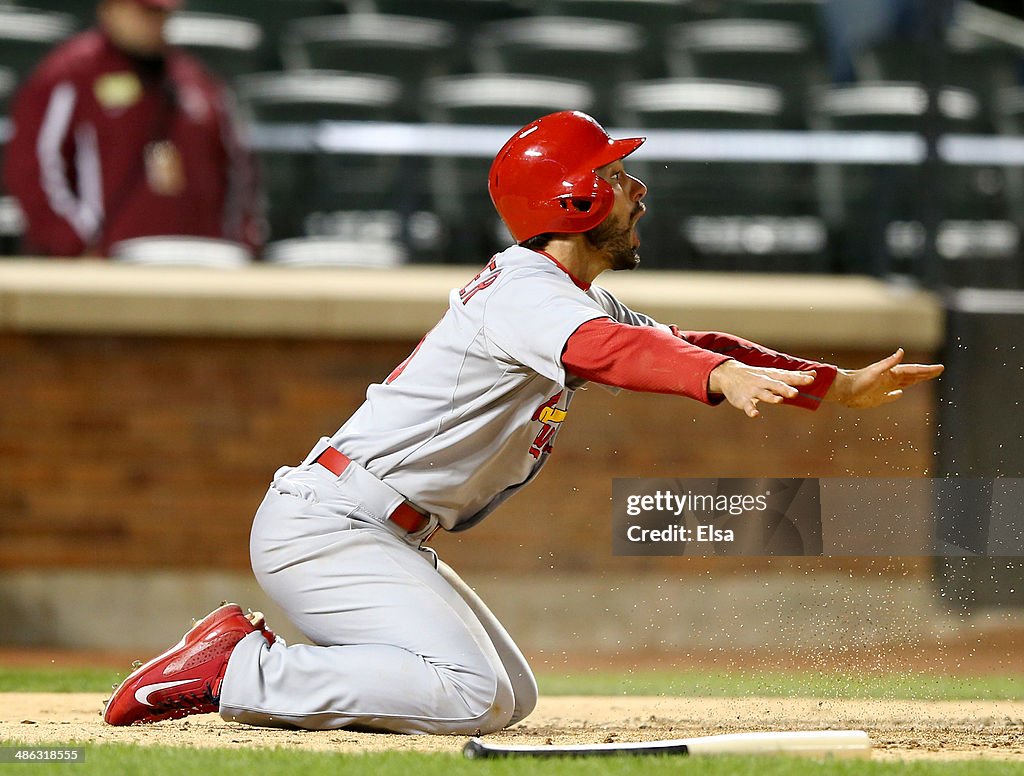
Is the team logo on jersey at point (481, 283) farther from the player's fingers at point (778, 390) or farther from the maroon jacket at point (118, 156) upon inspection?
the maroon jacket at point (118, 156)

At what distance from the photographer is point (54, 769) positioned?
2.81 metres

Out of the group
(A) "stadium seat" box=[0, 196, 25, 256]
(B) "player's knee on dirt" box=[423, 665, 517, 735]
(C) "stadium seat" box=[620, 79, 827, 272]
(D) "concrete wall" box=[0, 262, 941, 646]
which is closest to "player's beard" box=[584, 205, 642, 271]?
(B) "player's knee on dirt" box=[423, 665, 517, 735]

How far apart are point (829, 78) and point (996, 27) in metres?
0.88

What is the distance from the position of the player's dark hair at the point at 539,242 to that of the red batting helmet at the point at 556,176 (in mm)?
13

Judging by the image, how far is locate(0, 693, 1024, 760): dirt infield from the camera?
3.24 metres

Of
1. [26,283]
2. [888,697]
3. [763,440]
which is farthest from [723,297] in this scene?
[26,283]

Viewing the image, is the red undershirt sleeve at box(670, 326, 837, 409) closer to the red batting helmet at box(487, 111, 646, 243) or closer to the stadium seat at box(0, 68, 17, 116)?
the red batting helmet at box(487, 111, 646, 243)

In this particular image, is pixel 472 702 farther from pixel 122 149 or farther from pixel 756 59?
pixel 756 59

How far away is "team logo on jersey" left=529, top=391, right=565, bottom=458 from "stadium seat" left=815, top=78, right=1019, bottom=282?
3672 millimetres

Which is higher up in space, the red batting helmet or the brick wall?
the red batting helmet

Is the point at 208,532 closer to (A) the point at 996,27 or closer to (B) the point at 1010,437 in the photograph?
(B) the point at 1010,437

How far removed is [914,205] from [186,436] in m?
3.59

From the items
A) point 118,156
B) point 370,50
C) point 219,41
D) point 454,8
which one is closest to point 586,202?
point 118,156

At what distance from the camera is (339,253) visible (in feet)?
22.3
